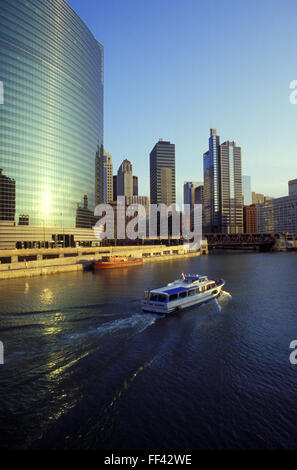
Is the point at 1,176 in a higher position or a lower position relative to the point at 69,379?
higher

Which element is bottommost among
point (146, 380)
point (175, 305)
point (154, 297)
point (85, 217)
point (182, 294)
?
point (146, 380)

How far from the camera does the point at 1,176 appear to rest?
115938mm

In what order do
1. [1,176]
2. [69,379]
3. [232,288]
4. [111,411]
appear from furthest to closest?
[1,176], [232,288], [69,379], [111,411]

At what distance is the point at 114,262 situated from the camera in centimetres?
10238

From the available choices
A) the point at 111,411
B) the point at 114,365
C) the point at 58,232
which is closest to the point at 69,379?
the point at 114,365

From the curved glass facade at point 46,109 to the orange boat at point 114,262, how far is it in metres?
49.0

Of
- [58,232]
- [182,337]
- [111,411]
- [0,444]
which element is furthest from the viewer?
[58,232]

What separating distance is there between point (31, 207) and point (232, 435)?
130m

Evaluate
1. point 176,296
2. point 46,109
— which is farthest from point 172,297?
point 46,109

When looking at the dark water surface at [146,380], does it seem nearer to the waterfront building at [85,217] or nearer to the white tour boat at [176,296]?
the white tour boat at [176,296]

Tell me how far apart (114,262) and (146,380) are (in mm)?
83634

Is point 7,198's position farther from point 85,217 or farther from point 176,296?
point 176,296

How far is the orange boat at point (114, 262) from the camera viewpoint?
97.2 metres
